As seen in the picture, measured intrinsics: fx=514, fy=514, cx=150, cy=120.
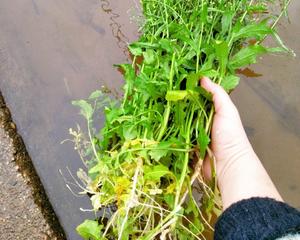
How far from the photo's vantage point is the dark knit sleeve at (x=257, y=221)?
133cm

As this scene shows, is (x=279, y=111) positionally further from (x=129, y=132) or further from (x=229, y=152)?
(x=129, y=132)

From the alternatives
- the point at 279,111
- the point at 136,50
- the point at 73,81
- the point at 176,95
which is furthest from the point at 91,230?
the point at 279,111

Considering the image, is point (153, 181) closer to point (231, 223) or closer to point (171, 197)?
point (171, 197)

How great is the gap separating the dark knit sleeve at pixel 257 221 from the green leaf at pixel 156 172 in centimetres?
21

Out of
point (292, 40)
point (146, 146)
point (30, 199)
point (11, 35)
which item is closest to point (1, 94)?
point (11, 35)

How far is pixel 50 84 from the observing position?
6.82 ft

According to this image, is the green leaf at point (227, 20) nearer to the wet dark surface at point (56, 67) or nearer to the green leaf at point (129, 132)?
the green leaf at point (129, 132)

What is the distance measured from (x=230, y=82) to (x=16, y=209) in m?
0.90

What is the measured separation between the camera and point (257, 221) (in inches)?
54.3

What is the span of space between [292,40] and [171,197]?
1091 mm

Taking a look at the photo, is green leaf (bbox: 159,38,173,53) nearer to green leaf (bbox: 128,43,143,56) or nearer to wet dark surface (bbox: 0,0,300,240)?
green leaf (bbox: 128,43,143,56)

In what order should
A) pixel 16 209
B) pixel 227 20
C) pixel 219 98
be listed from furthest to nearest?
pixel 16 209
pixel 227 20
pixel 219 98

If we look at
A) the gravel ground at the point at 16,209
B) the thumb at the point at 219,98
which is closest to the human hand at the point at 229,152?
the thumb at the point at 219,98

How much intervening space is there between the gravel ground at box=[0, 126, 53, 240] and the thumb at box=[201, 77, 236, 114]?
30.5 inches
